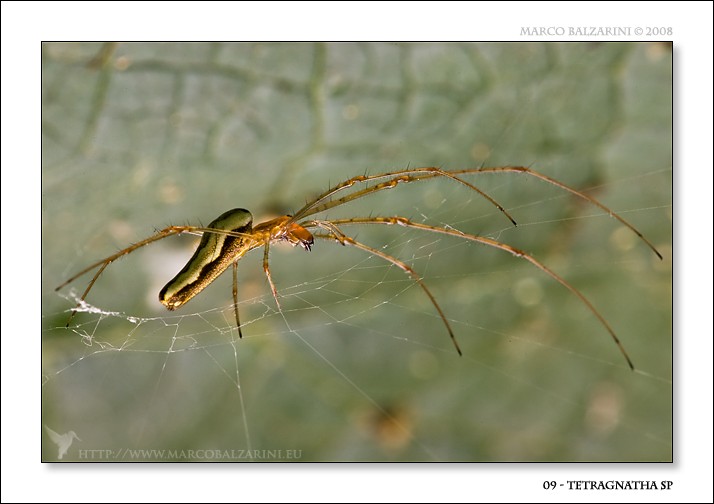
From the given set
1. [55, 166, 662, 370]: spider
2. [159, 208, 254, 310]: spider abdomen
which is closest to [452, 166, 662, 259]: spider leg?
[55, 166, 662, 370]: spider

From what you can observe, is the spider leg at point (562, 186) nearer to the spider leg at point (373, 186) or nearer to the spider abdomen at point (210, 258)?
the spider leg at point (373, 186)

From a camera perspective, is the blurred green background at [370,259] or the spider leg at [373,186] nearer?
the spider leg at [373,186]

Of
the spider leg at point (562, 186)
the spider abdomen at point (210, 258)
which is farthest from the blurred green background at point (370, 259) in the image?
the spider abdomen at point (210, 258)

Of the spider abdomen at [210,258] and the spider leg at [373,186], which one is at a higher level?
the spider leg at [373,186]

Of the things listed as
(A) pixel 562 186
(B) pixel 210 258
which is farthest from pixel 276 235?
(A) pixel 562 186

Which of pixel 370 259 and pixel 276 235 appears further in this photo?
pixel 370 259

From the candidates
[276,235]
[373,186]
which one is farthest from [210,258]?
[373,186]

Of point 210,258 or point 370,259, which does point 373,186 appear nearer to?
point 370,259
